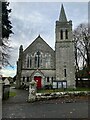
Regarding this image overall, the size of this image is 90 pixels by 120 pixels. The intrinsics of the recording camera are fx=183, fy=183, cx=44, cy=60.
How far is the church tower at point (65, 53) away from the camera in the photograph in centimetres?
3678

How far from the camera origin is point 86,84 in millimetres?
42594

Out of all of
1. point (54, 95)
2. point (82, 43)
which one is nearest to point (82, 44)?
point (82, 43)

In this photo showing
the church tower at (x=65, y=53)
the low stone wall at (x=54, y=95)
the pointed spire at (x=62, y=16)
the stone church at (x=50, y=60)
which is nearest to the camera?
the low stone wall at (x=54, y=95)

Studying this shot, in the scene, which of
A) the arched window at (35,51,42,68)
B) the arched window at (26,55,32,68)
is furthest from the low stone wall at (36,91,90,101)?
the arched window at (26,55,32,68)

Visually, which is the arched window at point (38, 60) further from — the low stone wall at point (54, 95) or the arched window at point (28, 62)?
the low stone wall at point (54, 95)

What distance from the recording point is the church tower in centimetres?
3678

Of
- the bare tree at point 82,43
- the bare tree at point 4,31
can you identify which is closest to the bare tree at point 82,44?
the bare tree at point 82,43

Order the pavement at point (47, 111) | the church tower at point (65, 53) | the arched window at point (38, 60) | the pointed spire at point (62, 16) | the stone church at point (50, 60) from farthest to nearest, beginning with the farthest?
the pointed spire at point (62, 16)
the arched window at point (38, 60)
the stone church at point (50, 60)
the church tower at point (65, 53)
the pavement at point (47, 111)

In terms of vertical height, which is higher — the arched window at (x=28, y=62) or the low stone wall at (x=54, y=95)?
the arched window at (x=28, y=62)

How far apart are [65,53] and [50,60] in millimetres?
3519

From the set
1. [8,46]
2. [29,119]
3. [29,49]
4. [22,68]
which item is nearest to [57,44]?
[29,49]

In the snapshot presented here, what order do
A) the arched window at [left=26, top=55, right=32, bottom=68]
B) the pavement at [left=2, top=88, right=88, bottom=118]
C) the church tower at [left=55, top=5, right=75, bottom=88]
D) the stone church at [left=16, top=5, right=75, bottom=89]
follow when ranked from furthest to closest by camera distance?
the arched window at [left=26, top=55, right=32, bottom=68] < the stone church at [left=16, top=5, right=75, bottom=89] < the church tower at [left=55, top=5, right=75, bottom=88] < the pavement at [left=2, top=88, right=88, bottom=118]

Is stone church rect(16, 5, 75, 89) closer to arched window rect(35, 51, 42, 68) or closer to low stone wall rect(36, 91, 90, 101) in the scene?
arched window rect(35, 51, 42, 68)

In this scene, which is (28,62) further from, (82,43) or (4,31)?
(4,31)
